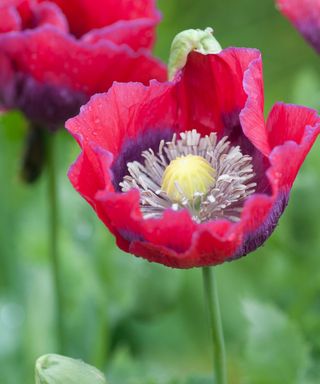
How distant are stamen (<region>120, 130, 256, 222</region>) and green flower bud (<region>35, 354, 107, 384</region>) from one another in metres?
0.11

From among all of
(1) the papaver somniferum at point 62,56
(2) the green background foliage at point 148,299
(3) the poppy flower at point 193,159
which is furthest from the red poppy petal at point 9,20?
(2) the green background foliage at point 148,299

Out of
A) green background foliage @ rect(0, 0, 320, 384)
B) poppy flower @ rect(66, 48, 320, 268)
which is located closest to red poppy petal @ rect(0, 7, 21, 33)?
poppy flower @ rect(66, 48, 320, 268)

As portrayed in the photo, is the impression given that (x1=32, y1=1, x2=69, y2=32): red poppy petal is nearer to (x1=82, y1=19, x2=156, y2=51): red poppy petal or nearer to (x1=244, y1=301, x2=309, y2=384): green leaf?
(x1=82, y1=19, x2=156, y2=51): red poppy petal

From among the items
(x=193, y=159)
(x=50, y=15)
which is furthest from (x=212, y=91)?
(x=50, y=15)

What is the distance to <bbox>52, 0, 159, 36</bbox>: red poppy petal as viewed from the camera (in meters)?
0.85

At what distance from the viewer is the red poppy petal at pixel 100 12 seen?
0.85m

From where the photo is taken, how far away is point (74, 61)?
0.81m

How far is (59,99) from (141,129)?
0.15 m

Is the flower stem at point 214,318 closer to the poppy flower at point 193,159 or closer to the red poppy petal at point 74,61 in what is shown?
the poppy flower at point 193,159

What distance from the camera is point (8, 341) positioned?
113 cm

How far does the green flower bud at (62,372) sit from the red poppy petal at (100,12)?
0.30 metres

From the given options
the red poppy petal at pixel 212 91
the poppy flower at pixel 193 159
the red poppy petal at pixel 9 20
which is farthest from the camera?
the red poppy petal at pixel 9 20

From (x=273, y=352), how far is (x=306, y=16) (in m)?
0.26

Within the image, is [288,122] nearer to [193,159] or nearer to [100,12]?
[193,159]
